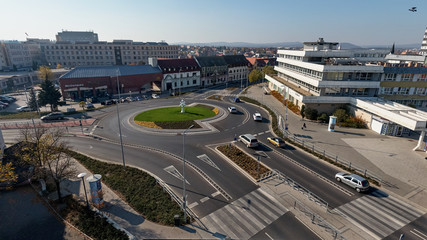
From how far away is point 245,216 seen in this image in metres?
21.5

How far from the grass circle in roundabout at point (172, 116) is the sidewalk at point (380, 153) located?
20152 mm

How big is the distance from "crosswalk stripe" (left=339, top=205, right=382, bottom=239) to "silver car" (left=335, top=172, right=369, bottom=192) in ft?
14.0

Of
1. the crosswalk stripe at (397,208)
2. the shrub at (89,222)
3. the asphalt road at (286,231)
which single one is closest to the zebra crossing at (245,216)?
the asphalt road at (286,231)

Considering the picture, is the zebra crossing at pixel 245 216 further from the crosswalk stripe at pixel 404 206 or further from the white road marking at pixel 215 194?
the crosswalk stripe at pixel 404 206

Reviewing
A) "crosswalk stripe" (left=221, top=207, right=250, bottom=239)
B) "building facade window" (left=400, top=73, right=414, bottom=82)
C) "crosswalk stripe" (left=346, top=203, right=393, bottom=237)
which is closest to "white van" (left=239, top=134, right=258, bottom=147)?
"crosswalk stripe" (left=346, top=203, right=393, bottom=237)

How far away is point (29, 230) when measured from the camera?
65.2ft

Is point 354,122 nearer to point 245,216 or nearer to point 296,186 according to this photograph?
point 296,186

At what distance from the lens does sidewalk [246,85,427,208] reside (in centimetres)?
2659

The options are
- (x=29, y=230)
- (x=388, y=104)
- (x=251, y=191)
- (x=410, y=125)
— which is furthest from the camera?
(x=388, y=104)

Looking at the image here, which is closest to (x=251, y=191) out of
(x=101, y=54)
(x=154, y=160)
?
(x=154, y=160)

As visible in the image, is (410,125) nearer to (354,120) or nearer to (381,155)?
(381,155)

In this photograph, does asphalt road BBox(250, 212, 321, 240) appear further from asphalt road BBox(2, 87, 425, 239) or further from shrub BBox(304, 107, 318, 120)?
shrub BBox(304, 107, 318, 120)

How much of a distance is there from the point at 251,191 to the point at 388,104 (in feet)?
126

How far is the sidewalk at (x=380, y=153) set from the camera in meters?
26.6
